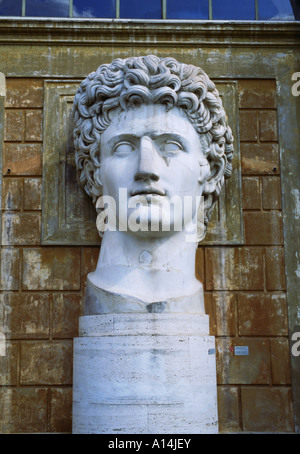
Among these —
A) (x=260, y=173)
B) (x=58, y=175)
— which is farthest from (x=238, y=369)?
(x=58, y=175)

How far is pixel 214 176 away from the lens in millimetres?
6492

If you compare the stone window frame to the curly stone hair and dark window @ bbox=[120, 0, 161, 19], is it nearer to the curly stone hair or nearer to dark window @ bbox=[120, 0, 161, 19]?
dark window @ bbox=[120, 0, 161, 19]

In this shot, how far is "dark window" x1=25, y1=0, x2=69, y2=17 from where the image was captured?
7602mm

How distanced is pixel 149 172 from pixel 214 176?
100 cm

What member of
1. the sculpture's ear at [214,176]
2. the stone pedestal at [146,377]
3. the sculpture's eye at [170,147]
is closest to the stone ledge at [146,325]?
the stone pedestal at [146,377]

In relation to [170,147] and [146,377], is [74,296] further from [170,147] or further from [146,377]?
[170,147]

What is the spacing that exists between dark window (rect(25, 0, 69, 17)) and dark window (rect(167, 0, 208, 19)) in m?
1.32

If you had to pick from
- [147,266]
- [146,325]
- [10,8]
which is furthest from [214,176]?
[10,8]

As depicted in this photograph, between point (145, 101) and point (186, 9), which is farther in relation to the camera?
point (186, 9)

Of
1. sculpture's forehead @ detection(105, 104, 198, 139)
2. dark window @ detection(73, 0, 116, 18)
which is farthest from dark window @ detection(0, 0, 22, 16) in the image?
sculpture's forehead @ detection(105, 104, 198, 139)

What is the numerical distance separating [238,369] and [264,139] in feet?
8.99

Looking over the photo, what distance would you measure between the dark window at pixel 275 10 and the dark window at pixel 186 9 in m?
0.73

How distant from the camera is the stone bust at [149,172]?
580 cm

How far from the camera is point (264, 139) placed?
7.31m
